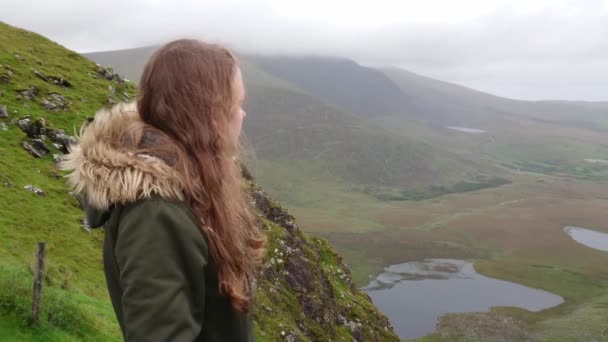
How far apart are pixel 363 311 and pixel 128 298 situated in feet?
114

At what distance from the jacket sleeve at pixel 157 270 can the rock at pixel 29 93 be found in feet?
107

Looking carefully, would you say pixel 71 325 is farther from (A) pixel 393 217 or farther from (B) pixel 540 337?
(A) pixel 393 217

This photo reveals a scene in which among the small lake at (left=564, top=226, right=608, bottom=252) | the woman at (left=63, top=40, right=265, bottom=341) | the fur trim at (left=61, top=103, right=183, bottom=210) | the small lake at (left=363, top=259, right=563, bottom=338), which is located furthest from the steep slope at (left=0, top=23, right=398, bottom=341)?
the small lake at (left=564, top=226, right=608, bottom=252)

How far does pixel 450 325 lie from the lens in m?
86.1

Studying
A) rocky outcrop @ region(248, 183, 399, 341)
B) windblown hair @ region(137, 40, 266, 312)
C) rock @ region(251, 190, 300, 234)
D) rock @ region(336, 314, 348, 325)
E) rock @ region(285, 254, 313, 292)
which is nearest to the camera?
windblown hair @ region(137, 40, 266, 312)

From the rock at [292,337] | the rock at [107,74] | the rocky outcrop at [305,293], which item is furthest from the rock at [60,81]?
the rock at [292,337]

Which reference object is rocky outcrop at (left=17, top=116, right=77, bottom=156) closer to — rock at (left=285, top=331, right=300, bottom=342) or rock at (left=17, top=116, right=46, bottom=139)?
rock at (left=17, top=116, right=46, bottom=139)

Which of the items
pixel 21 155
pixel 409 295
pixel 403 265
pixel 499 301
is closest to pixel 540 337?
pixel 499 301

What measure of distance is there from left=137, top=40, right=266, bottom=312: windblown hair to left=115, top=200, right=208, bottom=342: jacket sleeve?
0.26 m

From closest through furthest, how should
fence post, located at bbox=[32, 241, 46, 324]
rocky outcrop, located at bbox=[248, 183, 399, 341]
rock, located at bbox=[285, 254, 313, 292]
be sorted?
fence post, located at bbox=[32, 241, 46, 324] → rocky outcrop, located at bbox=[248, 183, 399, 341] → rock, located at bbox=[285, 254, 313, 292]

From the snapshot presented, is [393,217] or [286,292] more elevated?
[286,292]

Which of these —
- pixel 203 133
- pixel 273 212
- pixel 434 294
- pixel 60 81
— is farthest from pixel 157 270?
pixel 434 294

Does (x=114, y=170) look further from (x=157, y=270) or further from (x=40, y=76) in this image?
(x=40, y=76)

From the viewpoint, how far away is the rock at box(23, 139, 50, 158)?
2639 cm
